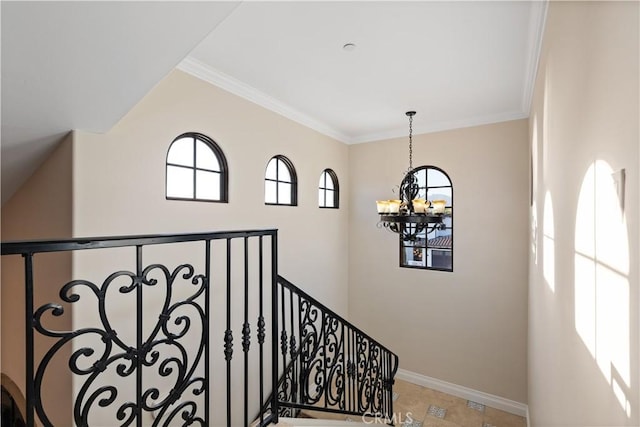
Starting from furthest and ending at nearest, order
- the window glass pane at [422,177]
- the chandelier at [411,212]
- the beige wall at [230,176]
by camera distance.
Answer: the window glass pane at [422,177]
the chandelier at [411,212]
the beige wall at [230,176]

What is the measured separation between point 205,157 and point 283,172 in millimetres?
1176

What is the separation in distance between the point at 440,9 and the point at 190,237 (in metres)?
2.11

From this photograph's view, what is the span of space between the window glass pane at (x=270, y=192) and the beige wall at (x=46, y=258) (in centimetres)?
184

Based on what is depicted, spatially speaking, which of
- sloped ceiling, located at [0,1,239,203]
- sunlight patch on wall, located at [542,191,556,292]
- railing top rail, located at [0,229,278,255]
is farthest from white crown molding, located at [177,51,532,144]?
railing top rail, located at [0,229,278,255]

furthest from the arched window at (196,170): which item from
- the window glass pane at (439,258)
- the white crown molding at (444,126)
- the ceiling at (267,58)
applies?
the window glass pane at (439,258)

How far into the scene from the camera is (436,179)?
14.9ft

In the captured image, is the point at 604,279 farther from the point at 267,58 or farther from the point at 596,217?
the point at 267,58

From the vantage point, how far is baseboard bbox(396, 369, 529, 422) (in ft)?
12.9

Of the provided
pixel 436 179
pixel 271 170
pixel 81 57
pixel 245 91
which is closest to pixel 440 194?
pixel 436 179

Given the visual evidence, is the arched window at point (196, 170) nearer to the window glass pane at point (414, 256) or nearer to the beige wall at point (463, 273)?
the beige wall at point (463, 273)

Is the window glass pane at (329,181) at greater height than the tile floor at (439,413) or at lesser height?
greater

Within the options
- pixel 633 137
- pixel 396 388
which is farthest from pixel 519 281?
pixel 633 137

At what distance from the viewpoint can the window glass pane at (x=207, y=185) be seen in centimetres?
285

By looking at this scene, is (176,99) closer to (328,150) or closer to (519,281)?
(328,150)
